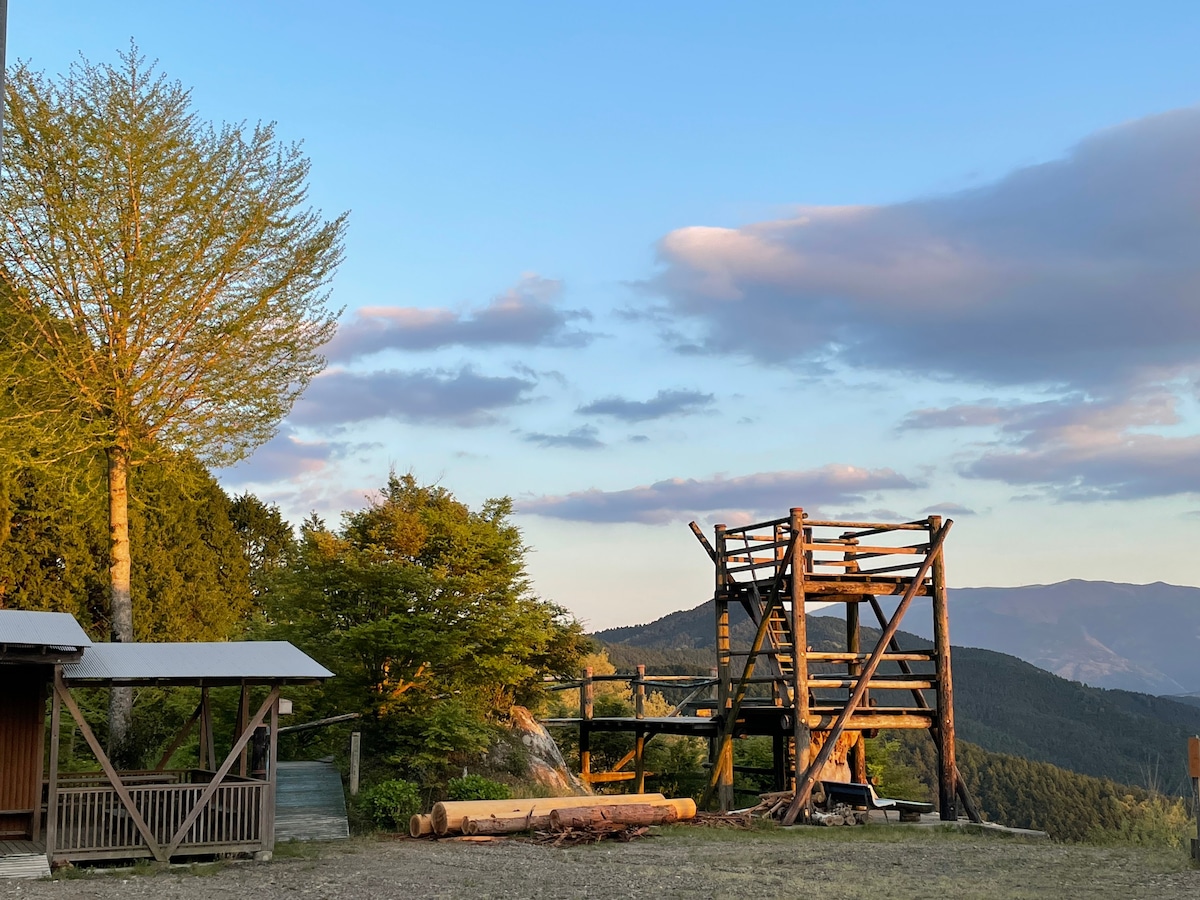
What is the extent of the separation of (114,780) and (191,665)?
1768 mm

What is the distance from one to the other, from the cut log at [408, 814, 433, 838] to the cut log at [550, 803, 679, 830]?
1883 mm

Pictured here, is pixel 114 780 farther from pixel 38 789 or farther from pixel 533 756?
pixel 533 756

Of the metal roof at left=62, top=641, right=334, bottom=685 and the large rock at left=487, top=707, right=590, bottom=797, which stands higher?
the metal roof at left=62, top=641, right=334, bottom=685

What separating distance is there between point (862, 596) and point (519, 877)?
446 inches

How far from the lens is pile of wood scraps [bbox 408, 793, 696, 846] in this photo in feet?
58.7

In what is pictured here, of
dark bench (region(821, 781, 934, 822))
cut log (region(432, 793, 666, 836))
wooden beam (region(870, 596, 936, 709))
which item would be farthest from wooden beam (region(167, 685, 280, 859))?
wooden beam (region(870, 596, 936, 709))

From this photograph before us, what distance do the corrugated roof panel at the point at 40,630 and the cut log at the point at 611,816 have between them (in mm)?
7402

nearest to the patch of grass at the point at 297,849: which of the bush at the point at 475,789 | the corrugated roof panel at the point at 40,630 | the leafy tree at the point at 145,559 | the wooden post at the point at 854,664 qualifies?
the bush at the point at 475,789

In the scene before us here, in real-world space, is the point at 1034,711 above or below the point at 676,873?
below

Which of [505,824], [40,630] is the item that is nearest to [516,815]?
[505,824]

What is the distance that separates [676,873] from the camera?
14.5 m

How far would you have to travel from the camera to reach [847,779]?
915 inches

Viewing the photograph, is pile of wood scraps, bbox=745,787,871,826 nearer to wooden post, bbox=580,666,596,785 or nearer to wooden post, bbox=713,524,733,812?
wooden post, bbox=713,524,733,812

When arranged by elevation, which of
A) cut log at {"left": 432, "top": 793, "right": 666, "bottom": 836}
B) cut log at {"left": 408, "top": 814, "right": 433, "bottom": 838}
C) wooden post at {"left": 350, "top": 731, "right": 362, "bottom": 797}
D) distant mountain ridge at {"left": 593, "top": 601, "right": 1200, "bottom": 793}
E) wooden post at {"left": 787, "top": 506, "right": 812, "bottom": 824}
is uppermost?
wooden post at {"left": 787, "top": 506, "right": 812, "bottom": 824}
